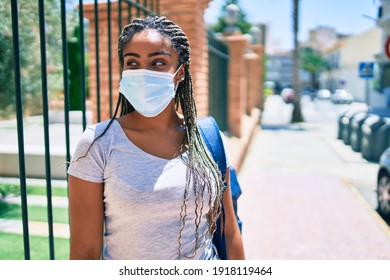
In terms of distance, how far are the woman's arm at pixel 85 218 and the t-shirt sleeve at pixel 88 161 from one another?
0.07 feet

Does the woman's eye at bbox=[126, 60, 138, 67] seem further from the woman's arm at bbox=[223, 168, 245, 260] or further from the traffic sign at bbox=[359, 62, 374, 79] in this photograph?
the traffic sign at bbox=[359, 62, 374, 79]

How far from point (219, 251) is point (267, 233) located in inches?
123

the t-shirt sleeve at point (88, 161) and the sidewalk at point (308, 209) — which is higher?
the t-shirt sleeve at point (88, 161)

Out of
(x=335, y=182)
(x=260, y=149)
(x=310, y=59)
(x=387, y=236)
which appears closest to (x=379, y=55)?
(x=260, y=149)

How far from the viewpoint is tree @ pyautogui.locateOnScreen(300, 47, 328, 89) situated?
2926 inches

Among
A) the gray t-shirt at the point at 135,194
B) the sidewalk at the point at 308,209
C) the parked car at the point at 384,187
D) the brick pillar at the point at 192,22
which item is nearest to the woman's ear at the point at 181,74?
the gray t-shirt at the point at 135,194

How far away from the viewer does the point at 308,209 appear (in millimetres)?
5754

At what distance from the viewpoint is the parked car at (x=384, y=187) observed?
18.2 ft

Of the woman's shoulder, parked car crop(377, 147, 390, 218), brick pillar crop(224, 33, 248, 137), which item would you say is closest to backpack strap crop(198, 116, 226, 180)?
the woman's shoulder

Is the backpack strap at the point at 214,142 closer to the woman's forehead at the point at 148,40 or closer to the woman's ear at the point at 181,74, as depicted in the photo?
the woman's ear at the point at 181,74

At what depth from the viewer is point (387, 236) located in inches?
186

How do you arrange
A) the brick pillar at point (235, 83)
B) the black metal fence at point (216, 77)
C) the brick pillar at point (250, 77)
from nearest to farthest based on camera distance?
the black metal fence at point (216, 77), the brick pillar at point (235, 83), the brick pillar at point (250, 77)

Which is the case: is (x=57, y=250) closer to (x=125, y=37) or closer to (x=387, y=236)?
(x=125, y=37)

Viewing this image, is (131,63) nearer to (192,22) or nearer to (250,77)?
(192,22)
